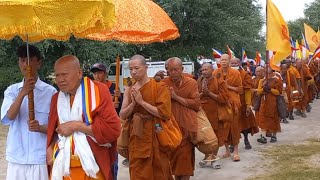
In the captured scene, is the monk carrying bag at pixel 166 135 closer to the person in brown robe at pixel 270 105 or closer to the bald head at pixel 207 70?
the bald head at pixel 207 70

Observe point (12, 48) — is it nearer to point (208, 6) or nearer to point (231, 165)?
point (208, 6)

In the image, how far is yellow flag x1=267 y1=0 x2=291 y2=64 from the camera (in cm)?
884

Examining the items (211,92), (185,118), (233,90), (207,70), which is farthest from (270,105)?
(185,118)

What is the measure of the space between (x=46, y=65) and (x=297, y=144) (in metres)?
10.3

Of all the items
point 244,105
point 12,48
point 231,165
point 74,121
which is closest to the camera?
point 74,121

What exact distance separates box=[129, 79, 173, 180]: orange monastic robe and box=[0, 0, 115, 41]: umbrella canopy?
6.32ft

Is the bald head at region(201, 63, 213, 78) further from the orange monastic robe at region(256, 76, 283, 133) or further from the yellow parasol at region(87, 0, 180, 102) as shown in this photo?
the orange monastic robe at region(256, 76, 283, 133)

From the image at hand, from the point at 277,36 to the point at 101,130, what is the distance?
601 cm

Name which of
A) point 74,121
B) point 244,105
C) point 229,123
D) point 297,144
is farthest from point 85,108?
point 297,144

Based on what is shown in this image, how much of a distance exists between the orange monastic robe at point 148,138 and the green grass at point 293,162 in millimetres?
2492

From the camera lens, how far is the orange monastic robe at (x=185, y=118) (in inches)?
241

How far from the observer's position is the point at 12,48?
55.6ft

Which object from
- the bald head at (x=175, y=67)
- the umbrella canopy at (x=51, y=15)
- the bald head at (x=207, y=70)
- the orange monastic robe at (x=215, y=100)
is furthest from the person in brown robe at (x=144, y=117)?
the orange monastic robe at (x=215, y=100)

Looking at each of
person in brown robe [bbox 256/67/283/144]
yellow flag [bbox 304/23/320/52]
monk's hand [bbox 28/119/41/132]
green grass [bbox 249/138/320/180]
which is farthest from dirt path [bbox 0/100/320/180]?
yellow flag [bbox 304/23/320/52]
